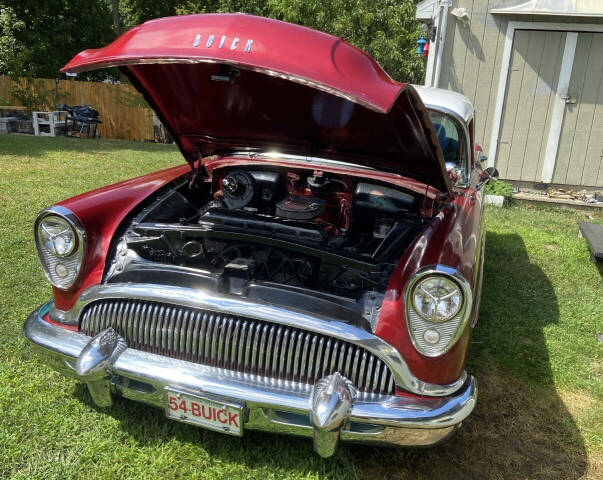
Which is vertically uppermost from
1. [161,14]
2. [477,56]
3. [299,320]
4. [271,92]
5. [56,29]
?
[161,14]

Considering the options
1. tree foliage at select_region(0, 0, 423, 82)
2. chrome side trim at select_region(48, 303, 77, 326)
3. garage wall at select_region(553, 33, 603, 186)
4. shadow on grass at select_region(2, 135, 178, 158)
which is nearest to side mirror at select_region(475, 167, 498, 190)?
chrome side trim at select_region(48, 303, 77, 326)

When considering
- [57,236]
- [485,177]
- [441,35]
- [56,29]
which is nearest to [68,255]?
[57,236]

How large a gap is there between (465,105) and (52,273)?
2.77 m

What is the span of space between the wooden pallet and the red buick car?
1999 mm

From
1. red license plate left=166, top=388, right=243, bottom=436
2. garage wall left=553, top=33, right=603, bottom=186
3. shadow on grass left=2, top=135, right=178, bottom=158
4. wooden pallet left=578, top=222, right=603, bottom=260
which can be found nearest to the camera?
red license plate left=166, top=388, right=243, bottom=436

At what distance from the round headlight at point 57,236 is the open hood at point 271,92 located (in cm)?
67

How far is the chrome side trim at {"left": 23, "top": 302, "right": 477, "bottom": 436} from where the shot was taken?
66.2 inches

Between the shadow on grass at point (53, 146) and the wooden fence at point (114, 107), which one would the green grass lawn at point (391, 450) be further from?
the wooden fence at point (114, 107)

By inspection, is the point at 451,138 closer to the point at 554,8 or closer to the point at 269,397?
the point at 269,397

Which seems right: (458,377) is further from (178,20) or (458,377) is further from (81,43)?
(81,43)

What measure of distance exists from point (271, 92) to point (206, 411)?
4.81 feet

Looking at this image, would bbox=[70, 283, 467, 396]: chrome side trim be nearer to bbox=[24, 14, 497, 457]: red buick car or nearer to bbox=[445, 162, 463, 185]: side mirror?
bbox=[24, 14, 497, 457]: red buick car

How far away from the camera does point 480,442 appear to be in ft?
7.23

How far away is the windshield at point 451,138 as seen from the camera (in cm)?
312
